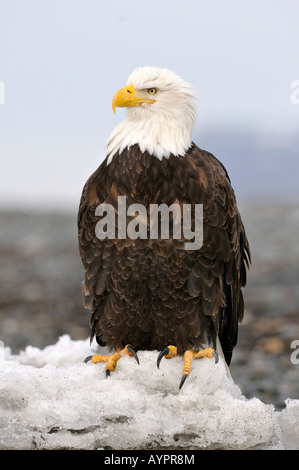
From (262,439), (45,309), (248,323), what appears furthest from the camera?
(45,309)

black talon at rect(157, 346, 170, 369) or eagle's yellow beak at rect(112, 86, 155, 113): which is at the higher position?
eagle's yellow beak at rect(112, 86, 155, 113)

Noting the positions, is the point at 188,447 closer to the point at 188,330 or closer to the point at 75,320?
the point at 188,330

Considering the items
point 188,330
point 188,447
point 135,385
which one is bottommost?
point 188,447

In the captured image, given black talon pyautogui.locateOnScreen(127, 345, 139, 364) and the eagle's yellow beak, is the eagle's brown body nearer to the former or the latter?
black talon pyautogui.locateOnScreen(127, 345, 139, 364)

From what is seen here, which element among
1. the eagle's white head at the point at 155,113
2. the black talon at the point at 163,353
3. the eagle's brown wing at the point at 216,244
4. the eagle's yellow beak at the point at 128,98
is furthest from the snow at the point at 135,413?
the eagle's yellow beak at the point at 128,98

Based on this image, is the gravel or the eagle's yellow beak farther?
the gravel

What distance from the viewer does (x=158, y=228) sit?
414 cm

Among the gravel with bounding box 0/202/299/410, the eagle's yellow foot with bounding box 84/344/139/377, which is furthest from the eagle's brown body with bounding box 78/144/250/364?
the gravel with bounding box 0/202/299/410

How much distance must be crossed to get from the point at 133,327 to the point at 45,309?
26.2ft

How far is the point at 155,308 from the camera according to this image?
170 inches

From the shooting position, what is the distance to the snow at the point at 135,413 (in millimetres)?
3809

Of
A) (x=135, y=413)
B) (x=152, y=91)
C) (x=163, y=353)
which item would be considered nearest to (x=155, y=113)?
(x=152, y=91)

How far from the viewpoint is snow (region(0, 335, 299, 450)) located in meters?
3.81

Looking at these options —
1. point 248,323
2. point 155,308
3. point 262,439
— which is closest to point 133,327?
point 155,308
